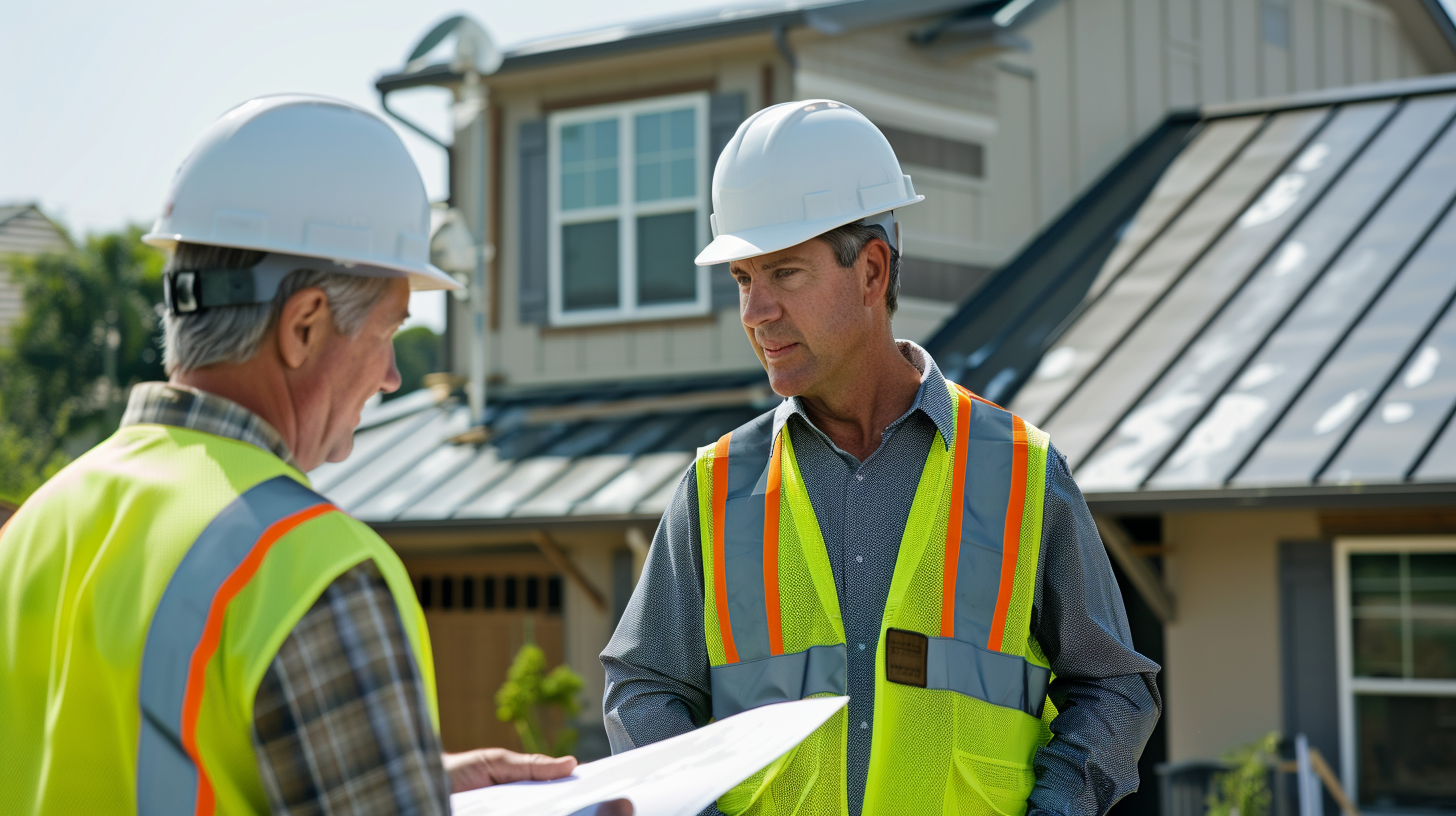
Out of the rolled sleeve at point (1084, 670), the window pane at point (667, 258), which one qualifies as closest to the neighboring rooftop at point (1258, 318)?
the window pane at point (667, 258)

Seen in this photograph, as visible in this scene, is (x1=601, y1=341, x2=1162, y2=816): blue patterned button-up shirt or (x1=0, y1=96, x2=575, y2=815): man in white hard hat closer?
(x1=0, y1=96, x2=575, y2=815): man in white hard hat

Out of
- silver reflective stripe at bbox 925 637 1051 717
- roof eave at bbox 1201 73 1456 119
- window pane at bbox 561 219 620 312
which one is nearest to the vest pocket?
silver reflective stripe at bbox 925 637 1051 717

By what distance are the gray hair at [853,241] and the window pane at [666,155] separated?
8.16 m

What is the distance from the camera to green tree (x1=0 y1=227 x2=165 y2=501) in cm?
3972

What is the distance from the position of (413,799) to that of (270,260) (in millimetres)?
677

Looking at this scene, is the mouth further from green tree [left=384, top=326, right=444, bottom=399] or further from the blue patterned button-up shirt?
green tree [left=384, top=326, right=444, bottom=399]

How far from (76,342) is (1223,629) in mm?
39184

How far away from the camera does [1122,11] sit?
1230 cm

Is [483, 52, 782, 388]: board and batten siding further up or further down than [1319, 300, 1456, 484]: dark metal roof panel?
further up

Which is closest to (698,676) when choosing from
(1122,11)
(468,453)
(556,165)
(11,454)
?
(468,453)

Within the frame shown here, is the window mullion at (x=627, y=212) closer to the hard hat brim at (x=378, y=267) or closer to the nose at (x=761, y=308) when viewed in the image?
the nose at (x=761, y=308)

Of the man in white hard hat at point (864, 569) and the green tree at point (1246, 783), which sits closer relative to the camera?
the man in white hard hat at point (864, 569)

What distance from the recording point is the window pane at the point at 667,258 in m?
10.9

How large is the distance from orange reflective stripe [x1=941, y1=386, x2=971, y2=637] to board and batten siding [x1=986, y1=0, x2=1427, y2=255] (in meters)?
8.84
